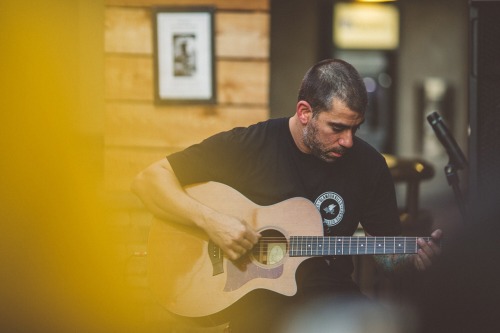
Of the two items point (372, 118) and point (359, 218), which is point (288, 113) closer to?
point (372, 118)

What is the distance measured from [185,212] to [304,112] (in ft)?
1.93

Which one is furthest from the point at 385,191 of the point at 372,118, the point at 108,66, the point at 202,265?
the point at 372,118

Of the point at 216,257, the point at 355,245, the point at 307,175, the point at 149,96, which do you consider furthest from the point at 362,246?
the point at 149,96

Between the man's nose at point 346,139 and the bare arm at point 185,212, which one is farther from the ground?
the man's nose at point 346,139

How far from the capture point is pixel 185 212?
2.46 meters

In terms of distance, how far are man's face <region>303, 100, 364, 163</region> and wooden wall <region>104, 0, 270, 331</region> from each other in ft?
2.99

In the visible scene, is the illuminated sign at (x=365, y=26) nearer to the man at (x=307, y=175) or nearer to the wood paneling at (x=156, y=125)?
the wood paneling at (x=156, y=125)

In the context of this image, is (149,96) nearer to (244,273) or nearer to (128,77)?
(128,77)

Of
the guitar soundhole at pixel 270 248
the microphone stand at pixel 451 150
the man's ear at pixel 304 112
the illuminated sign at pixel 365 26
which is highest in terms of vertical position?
the illuminated sign at pixel 365 26

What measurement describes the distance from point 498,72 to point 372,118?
516cm

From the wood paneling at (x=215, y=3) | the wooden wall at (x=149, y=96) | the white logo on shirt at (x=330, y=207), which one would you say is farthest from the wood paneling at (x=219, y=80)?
the white logo on shirt at (x=330, y=207)

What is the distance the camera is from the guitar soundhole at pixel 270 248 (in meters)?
2.42

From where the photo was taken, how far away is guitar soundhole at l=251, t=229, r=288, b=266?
2.42 metres

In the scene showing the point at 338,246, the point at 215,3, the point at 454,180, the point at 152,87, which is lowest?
the point at 338,246
